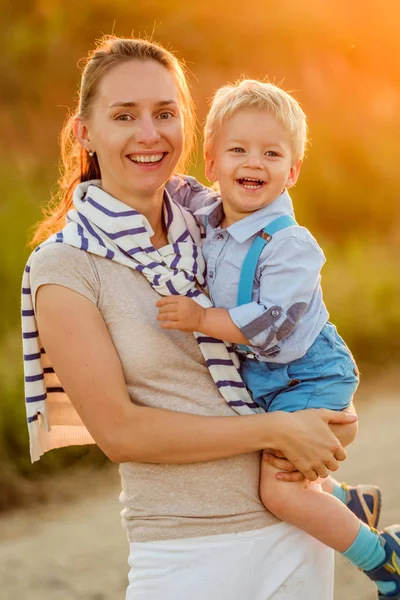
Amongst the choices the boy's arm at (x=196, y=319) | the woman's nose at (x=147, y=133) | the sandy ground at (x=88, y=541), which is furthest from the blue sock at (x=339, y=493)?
the sandy ground at (x=88, y=541)

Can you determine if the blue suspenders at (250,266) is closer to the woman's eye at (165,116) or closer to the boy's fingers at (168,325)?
the boy's fingers at (168,325)

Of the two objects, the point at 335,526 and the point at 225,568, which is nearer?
the point at 225,568

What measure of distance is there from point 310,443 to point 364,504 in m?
0.70

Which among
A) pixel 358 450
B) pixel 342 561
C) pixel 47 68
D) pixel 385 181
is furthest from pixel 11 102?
pixel 342 561

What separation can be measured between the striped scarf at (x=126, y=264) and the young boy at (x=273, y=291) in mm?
54

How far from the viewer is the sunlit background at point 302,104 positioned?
20.5ft

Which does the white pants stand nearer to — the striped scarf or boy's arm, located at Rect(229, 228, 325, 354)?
the striped scarf

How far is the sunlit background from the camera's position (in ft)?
20.5

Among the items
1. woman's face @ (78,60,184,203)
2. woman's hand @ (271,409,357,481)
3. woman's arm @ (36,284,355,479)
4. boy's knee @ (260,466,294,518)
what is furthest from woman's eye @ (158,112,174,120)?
boy's knee @ (260,466,294,518)

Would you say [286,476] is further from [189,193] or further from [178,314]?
[189,193]

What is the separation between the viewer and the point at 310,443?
200cm

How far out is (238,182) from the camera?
7.08ft

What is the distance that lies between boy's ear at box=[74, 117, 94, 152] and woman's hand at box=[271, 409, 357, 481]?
0.81 m

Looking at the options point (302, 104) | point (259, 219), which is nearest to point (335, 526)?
point (259, 219)
